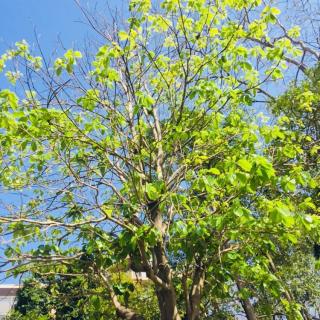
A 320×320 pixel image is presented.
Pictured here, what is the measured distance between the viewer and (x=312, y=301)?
12781mm

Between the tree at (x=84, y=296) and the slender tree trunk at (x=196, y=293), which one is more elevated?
the tree at (x=84, y=296)

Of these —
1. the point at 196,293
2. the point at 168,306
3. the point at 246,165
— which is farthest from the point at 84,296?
the point at 246,165

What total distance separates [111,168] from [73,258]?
1.27m

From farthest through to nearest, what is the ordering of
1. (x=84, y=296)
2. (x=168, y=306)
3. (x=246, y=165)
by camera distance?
(x=84, y=296) < (x=168, y=306) < (x=246, y=165)

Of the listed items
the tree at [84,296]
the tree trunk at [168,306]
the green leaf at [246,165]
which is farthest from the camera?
the tree at [84,296]

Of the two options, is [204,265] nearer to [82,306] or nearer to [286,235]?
[286,235]

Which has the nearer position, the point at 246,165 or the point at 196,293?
the point at 246,165

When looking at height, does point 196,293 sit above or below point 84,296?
below

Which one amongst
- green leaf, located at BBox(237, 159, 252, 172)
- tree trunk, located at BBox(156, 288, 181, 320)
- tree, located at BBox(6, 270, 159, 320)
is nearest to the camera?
green leaf, located at BBox(237, 159, 252, 172)

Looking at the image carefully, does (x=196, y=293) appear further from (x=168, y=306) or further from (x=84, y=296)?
(x=84, y=296)

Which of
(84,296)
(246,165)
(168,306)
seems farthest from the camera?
(84,296)

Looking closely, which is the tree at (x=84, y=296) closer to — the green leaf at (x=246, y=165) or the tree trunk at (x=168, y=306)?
the tree trunk at (x=168, y=306)

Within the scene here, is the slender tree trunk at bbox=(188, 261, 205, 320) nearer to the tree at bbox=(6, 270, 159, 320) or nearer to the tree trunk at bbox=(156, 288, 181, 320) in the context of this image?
the tree trunk at bbox=(156, 288, 181, 320)

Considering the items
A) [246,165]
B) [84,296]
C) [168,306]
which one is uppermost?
[84,296]
